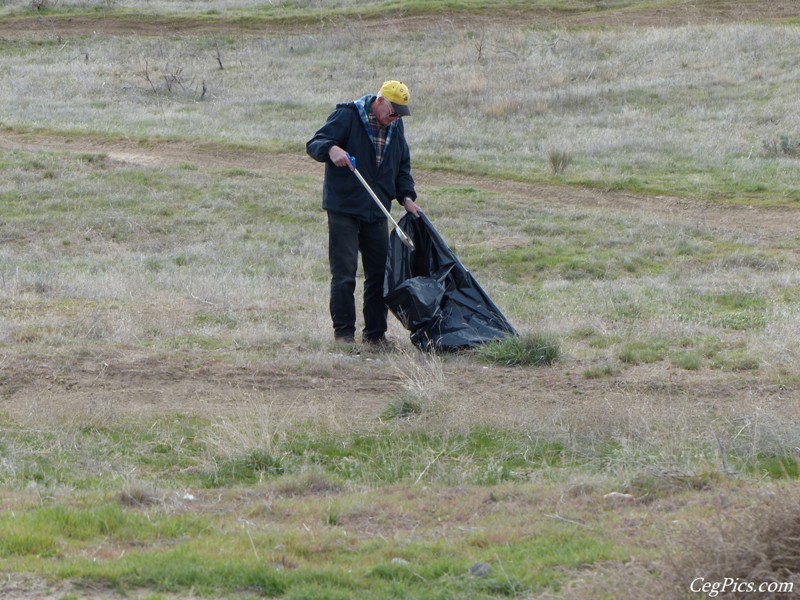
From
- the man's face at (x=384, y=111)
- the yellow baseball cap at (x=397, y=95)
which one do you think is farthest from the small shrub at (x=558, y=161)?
the yellow baseball cap at (x=397, y=95)

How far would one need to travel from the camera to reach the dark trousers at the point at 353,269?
306 inches

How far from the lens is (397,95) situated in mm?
7445

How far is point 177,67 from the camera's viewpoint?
102 ft

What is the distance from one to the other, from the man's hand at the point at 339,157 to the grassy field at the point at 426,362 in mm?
1355

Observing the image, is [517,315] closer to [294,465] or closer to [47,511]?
[294,465]

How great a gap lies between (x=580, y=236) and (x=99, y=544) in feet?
35.9

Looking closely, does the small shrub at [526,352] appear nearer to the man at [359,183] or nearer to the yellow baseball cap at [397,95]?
the man at [359,183]

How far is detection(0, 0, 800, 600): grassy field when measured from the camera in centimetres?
383

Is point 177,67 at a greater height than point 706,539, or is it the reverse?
point 177,67

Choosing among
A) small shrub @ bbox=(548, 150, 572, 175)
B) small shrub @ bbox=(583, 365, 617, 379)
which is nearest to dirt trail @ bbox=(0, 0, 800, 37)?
small shrub @ bbox=(548, 150, 572, 175)

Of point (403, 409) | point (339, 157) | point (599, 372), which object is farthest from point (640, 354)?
point (339, 157)

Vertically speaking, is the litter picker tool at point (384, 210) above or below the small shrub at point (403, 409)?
above

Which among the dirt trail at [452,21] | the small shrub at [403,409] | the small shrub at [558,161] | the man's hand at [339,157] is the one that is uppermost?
the dirt trail at [452,21]

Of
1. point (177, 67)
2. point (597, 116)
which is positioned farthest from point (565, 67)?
point (177, 67)
